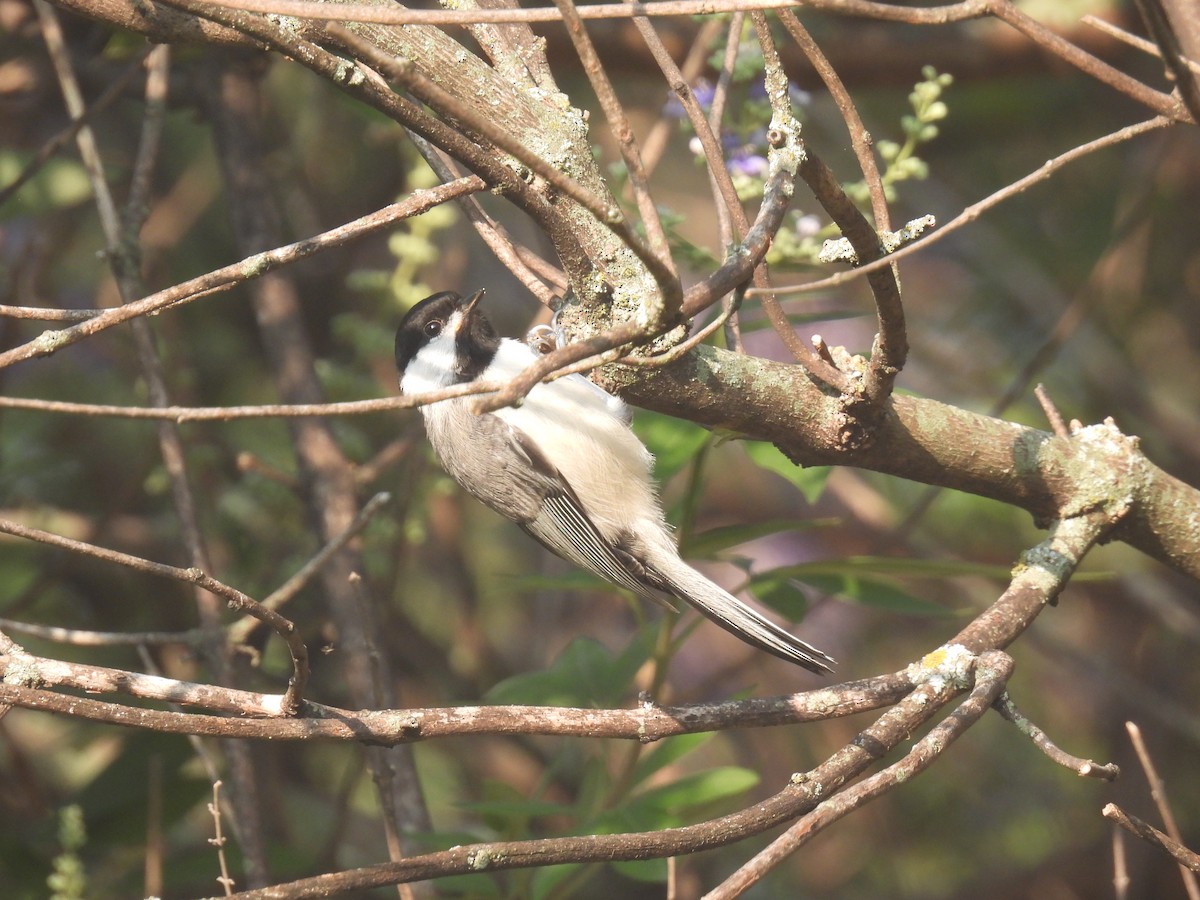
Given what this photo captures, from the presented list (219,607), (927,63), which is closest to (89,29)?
(219,607)

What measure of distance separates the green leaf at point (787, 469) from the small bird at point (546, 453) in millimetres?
731

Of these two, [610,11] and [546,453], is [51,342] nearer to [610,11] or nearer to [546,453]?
[610,11]

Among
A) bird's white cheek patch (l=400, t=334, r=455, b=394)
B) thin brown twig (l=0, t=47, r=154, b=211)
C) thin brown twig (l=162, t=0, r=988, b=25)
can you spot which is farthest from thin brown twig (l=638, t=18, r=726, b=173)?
thin brown twig (l=162, t=0, r=988, b=25)

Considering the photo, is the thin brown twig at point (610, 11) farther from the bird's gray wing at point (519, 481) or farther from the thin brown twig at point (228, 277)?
the bird's gray wing at point (519, 481)

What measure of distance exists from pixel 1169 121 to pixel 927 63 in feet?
9.30

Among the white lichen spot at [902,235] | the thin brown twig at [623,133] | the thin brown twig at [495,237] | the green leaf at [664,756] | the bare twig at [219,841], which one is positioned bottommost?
the bare twig at [219,841]

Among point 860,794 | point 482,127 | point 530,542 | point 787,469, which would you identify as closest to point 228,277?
point 482,127

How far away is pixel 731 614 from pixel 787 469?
0.68 metres

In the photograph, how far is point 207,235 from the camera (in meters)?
4.49

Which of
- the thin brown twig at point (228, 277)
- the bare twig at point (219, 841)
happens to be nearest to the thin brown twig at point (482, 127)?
the thin brown twig at point (228, 277)

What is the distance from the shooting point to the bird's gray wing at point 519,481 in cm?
328

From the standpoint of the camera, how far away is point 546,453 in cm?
338

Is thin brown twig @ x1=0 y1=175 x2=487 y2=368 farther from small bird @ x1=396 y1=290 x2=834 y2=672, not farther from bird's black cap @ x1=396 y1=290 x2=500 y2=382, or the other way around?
bird's black cap @ x1=396 y1=290 x2=500 y2=382

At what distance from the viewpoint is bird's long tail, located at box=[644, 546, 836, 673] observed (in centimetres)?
268
